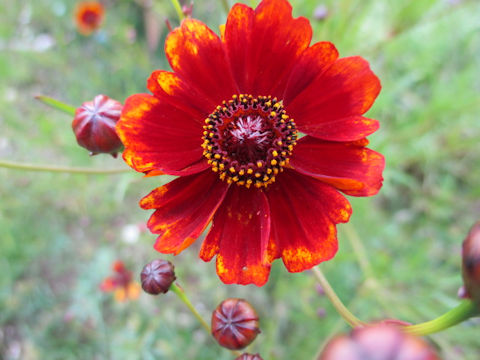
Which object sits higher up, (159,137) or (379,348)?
(379,348)

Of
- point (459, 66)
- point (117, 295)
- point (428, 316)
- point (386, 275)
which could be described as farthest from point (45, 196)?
point (459, 66)

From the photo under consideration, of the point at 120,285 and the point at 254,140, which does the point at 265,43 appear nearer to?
the point at 254,140

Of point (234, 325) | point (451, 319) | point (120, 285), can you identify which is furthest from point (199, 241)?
→ point (451, 319)

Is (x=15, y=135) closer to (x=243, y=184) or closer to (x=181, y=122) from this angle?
(x=181, y=122)

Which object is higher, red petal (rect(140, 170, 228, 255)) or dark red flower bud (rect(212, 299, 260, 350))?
red petal (rect(140, 170, 228, 255))

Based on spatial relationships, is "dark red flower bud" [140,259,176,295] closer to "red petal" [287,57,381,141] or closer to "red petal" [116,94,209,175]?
"red petal" [116,94,209,175]

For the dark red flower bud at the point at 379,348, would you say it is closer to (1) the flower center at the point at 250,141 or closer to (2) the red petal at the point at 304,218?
(2) the red petal at the point at 304,218

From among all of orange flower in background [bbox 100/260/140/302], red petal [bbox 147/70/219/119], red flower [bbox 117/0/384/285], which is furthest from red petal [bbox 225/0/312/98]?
orange flower in background [bbox 100/260/140/302]

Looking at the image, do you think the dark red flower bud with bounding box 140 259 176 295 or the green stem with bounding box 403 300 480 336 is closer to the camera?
the green stem with bounding box 403 300 480 336

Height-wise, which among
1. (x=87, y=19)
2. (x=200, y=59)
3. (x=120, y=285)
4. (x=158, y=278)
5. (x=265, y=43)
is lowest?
(x=120, y=285)
